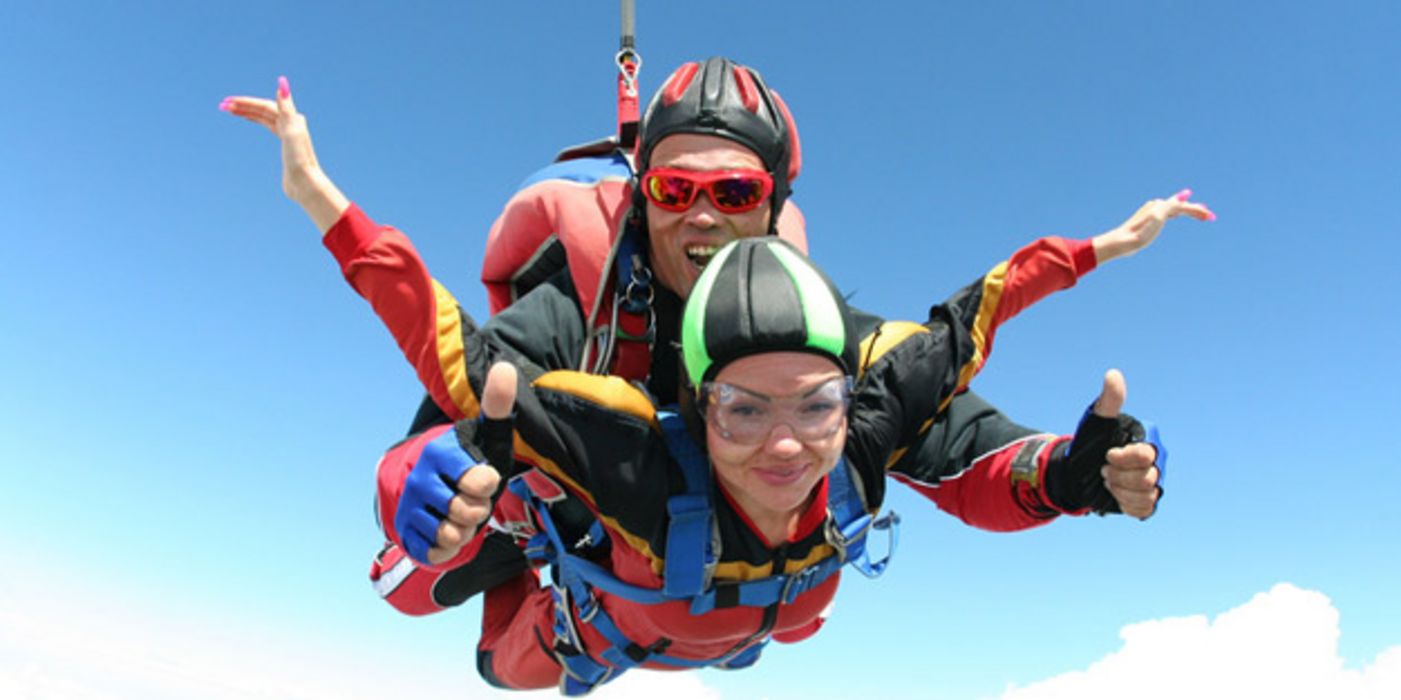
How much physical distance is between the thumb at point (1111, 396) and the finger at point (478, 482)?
5.13ft

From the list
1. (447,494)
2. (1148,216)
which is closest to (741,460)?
(447,494)

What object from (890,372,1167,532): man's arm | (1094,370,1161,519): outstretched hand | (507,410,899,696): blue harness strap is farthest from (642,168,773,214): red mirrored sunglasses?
(1094,370,1161,519): outstretched hand

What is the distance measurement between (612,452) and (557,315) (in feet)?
2.47

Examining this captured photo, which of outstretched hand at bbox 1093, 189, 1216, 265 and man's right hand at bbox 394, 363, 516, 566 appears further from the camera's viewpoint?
outstretched hand at bbox 1093, 189, 1216, 265

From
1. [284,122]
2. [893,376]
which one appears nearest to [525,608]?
[893,376]

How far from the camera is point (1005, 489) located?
300cm

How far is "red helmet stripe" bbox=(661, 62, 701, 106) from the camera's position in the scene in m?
3.20

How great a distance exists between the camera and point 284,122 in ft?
8.02

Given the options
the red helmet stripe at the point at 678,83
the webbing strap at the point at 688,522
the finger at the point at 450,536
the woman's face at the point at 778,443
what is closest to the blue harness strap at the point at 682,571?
the webbing strap at the point at 688,522

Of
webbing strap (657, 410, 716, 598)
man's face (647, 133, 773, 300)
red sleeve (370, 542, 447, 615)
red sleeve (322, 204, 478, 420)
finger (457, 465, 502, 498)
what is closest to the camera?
finger (457, 465, 502, 498)

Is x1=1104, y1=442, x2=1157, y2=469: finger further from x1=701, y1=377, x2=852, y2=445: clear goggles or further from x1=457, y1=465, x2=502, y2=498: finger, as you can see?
x1=457, y1=465, x2=502, y2=498: finger

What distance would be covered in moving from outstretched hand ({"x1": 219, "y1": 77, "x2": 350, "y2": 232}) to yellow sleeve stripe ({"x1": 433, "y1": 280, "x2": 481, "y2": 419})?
34 centimetres

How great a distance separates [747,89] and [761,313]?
3.87 feet

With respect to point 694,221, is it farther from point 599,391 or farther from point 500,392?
point 500,392
